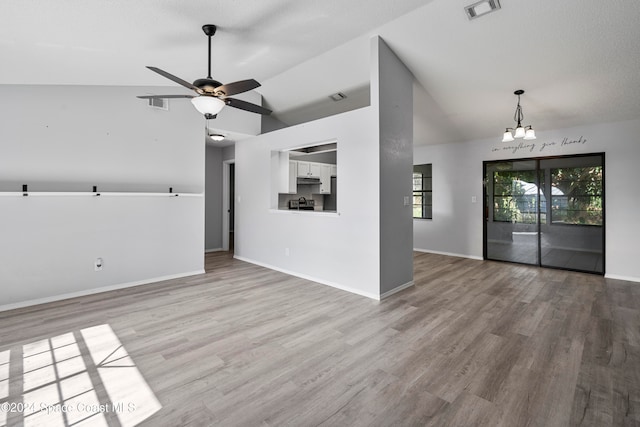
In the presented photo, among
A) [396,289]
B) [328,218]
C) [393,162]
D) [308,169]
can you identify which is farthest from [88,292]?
[308,169]

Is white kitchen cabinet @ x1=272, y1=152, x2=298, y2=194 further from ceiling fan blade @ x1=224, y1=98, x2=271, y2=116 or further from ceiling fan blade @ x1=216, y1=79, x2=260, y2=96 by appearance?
ceiling fan blade @ x1=216, y1=79, x2=260, y2=96

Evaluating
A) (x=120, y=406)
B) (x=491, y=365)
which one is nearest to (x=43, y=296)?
(x=120, y=406)

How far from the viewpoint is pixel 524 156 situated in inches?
220

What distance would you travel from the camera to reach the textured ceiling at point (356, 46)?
260 cm

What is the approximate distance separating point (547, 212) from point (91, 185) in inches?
296

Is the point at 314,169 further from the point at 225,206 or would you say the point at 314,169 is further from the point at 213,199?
the point at 213,199

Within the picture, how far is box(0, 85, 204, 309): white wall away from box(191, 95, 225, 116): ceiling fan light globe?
6.92ft

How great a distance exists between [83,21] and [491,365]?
4.38m

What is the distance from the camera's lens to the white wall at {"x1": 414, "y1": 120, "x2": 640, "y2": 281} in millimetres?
4582

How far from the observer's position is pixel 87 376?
2.11 m

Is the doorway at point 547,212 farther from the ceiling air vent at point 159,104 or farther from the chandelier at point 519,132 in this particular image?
the ceiling air vent at point 159,104

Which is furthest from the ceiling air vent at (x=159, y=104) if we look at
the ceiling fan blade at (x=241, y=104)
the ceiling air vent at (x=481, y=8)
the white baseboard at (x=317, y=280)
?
the ceiling air vent at (x=481, y=8)

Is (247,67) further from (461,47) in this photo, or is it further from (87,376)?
(87,376)

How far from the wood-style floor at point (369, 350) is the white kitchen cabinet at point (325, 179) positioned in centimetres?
370
